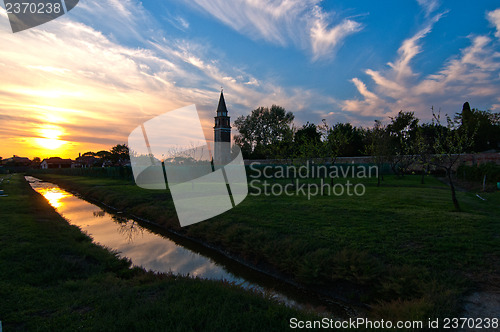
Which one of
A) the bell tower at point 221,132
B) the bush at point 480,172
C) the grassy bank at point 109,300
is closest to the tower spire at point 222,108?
the bell tower at point 221,132

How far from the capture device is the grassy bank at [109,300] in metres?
4.21

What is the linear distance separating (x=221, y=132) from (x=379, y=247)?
59703mm

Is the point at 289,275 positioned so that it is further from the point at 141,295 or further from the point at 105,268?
the point at 105,268

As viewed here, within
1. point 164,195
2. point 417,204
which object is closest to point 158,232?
point 164,195

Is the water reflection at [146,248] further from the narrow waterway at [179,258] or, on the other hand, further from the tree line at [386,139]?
the tree line at [386,139]

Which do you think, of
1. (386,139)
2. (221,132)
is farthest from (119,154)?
(386,139)

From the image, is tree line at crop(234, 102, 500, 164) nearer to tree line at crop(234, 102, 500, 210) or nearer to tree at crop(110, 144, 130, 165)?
tree line at crop(234, 102, 500, 210)

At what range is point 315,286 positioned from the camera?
6914mm

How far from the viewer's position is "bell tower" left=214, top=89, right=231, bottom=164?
6530cm

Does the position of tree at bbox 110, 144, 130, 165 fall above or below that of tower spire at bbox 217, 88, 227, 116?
below

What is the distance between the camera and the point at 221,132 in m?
65.1

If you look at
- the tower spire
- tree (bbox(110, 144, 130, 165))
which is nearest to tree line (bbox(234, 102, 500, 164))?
the tower spire

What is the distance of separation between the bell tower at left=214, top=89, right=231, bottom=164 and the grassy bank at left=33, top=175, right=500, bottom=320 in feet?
172

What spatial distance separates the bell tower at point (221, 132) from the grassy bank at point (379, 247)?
52.5 meters
